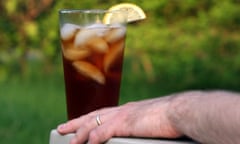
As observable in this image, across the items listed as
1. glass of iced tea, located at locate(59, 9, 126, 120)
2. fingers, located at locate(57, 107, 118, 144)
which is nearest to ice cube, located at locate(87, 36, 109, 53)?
glass of iced tea, located at locate(59, 9, 126, 120)

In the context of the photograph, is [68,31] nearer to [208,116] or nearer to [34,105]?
[208,116]

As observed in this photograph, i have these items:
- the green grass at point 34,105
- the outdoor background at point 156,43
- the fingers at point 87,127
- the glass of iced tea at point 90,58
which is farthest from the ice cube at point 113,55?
the outdoor background at point 156,43

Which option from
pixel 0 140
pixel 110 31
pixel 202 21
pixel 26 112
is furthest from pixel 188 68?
pixel 110 31

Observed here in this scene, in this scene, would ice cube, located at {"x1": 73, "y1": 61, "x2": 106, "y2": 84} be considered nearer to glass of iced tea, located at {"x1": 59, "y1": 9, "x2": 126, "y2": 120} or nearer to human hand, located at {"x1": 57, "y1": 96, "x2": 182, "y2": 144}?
glass of iced tea, located at {"x1": 59, "y1": 9, "x2": 126, "y2": 120}

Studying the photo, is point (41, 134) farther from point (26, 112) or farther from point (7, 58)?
point (7, 58)

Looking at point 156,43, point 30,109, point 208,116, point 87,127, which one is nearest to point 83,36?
point 87,127
